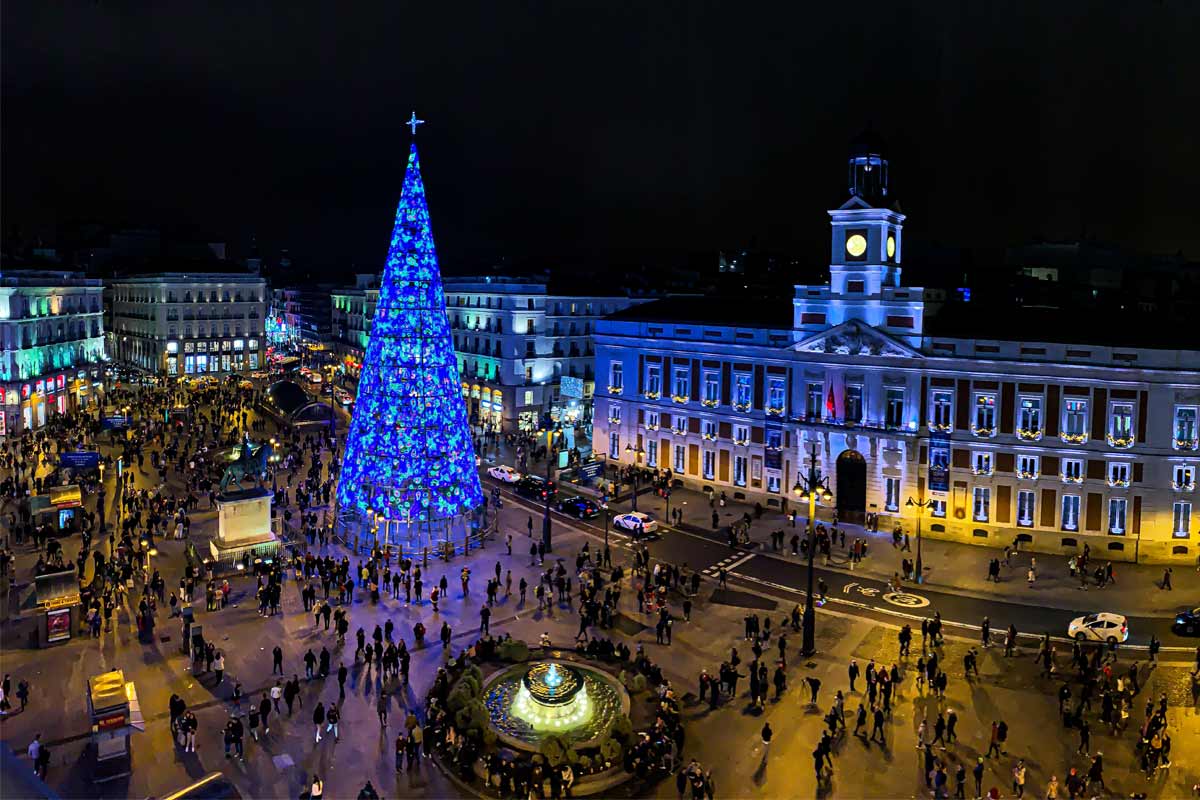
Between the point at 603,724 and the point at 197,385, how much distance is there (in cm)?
8877

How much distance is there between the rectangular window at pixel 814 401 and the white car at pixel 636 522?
459 inches

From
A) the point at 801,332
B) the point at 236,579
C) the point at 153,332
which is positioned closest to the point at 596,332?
the point at 801,332

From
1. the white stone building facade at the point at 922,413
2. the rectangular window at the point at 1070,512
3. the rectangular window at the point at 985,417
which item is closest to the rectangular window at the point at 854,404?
the white stone building facade at the point at 922,413

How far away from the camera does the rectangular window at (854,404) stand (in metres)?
47.5

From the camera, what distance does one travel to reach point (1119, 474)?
40.9 m

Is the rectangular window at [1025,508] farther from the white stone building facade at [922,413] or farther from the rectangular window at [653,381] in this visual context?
the rectangular window at [653,381]

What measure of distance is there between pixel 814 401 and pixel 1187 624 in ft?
71.7

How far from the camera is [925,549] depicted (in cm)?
4278

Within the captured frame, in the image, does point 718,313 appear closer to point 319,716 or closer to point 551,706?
point 551,706

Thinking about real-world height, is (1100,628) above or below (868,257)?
below

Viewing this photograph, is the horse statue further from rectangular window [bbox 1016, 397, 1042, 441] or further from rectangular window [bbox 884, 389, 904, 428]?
rectangular window [bbox 1016, 397, 1042, 441]

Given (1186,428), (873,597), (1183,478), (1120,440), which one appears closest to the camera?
(873,597)

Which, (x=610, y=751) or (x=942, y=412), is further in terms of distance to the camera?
(x=942, y=412)

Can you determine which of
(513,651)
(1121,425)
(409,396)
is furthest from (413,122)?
(1121,425)
